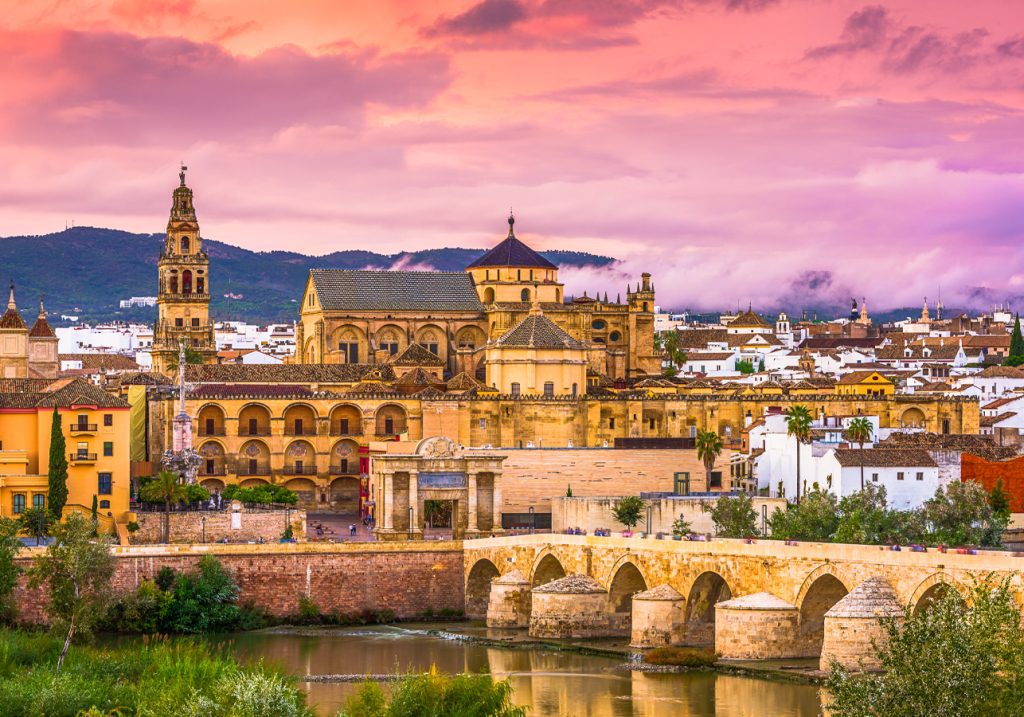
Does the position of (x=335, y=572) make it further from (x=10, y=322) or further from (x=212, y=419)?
(x=10, y=322)

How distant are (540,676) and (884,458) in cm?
2330

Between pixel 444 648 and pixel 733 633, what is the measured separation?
34.0 feet

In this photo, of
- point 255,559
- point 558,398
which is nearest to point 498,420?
point 558,398

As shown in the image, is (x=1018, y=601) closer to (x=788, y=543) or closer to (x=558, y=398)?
(x=788, y=543)

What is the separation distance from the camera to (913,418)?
108 m

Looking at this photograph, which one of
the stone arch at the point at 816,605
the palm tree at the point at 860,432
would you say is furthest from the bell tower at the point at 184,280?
the stone arch at the point at 816,605

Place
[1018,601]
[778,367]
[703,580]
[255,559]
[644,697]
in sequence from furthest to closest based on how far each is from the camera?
[778,367], [255,559], [703,580], [644,697], [1018,601]

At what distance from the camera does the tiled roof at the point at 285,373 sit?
10781 cm

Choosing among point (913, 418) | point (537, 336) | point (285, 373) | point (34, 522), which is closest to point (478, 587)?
point (34, 522)

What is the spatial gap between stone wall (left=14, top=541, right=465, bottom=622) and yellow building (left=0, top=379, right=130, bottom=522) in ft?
29.1

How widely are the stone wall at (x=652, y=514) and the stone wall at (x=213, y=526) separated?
10602 mm

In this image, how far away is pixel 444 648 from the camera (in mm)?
67250

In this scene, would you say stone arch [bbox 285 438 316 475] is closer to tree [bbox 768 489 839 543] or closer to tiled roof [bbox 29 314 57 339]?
tiled roof [bbox 29 314 57 339]

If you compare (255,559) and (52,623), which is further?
(255,559)
